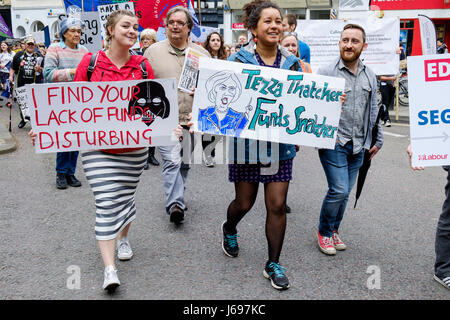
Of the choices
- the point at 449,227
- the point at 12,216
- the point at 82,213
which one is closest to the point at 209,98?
the point at 449,227

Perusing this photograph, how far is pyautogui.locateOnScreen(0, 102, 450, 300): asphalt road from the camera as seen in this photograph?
3082 mm

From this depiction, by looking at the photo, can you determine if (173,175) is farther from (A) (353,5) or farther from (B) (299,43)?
(A) (353,5)

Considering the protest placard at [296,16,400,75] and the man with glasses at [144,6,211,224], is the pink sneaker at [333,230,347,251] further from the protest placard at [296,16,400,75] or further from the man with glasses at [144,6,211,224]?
the protest placard at [296,16,400,75]

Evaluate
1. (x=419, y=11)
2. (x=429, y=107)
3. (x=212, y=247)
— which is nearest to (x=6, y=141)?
Result: (x=212, y=247)

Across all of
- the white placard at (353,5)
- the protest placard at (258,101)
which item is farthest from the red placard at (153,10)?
the white placard at (353,5)

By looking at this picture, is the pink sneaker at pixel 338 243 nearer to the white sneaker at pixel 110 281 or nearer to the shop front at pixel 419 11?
the white sneaker at pixel 110 281

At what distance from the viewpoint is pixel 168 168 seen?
4285mm

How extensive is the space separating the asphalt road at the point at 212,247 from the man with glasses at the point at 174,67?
31 cm

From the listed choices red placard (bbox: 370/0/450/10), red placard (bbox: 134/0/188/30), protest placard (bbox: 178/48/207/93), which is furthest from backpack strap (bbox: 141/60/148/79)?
red placard (bbox: 370/0/450/10)

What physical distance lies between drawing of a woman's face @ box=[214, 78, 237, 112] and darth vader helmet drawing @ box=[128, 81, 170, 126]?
36 cm

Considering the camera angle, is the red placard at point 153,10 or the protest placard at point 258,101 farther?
the red placard at point 153,10

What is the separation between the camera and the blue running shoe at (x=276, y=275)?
3.06 meters

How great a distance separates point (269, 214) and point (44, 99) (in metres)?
1.74

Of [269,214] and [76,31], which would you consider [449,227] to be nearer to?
[269,214]
